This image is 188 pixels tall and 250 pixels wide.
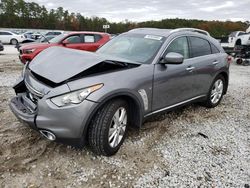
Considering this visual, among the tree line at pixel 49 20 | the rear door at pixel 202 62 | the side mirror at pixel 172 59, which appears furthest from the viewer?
the tree line at pixel 49 20

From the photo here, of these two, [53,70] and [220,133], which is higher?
[53,70]

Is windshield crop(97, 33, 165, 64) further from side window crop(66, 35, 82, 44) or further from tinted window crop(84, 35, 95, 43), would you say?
tinted window crop(84, 35, 95, 43)

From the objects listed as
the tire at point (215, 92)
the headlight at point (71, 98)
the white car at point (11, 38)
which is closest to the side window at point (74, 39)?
the tire at point (215, 92)

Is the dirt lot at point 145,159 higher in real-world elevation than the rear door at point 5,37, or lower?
lower

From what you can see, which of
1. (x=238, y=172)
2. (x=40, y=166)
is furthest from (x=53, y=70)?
(x=238, y=172)

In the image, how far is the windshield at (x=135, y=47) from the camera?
3682mm

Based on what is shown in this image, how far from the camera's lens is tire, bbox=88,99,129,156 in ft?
9.23

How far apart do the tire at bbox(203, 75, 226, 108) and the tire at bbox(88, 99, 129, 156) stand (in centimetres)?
246

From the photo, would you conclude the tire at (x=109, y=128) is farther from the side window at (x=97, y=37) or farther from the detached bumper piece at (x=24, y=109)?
the side window at (x=97, y=37)

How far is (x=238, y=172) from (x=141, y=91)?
60.7 inches

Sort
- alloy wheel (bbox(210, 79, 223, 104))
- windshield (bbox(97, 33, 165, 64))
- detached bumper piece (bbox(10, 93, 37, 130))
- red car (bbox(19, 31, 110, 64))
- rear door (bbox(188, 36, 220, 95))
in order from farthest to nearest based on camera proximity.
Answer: red car (bbox(19, 31, 110, 64)) < alloy wheel (bbox(210, 79, 223, 104)) < rear door (bbox(188, 36, 220, 95)) < windshield (bbox(97, 33, 165, 64)) < detached bumper piece (bbox(10, 93, 37, 130))

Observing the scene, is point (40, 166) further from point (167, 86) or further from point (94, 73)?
point (167, 86)

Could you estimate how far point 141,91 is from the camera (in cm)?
324

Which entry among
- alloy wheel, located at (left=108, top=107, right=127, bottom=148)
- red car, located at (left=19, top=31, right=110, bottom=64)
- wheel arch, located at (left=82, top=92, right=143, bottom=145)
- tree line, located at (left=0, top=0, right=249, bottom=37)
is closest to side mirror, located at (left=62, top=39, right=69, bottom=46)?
red car, located at (left=19, top=31, right=110, bottom=64)
